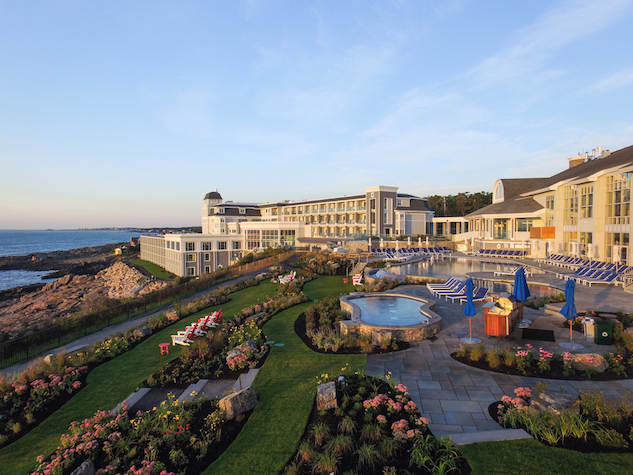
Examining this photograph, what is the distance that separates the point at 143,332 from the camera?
1311 cm

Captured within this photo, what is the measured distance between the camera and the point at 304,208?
200 ft

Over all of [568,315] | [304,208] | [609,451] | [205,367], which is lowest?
[205,367]

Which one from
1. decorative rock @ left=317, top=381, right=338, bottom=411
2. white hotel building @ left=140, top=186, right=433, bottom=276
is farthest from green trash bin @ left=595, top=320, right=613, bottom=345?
white hotel building @ left=140, top=186, right=433, bottom=276

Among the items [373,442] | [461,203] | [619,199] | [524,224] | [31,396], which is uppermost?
[461,203]

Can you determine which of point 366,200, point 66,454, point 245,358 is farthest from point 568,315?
point 366,200

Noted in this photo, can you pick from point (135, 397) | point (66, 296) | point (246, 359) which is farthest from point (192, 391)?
point (66, 296)

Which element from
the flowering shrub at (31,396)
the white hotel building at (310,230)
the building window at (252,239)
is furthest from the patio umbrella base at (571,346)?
the building window at (252,239)

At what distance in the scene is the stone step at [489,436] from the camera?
530 centimetres

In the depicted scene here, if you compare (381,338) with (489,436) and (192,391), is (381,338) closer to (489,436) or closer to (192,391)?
(489,436)

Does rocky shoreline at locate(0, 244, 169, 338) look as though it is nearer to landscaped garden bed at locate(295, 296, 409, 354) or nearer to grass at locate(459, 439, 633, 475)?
landscaped garden bed at locate(295, 296, 409, 354)

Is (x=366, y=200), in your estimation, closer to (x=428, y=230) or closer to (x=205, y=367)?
(x=428, y=230)

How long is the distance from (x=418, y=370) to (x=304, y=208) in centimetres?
5380

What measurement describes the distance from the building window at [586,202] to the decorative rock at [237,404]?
26.9 meters

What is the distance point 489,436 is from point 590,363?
13.6 feet
